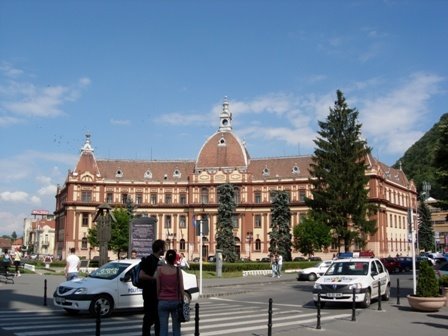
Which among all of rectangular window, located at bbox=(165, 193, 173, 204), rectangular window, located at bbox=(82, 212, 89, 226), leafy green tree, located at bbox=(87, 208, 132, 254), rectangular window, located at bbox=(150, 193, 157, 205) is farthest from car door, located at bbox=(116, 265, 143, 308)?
rectangular window, located at bbox=(150, 193, 157, 205)

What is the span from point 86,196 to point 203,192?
21.1m

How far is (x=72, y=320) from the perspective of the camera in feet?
49.8

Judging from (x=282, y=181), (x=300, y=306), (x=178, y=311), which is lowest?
(x=300, y=306)

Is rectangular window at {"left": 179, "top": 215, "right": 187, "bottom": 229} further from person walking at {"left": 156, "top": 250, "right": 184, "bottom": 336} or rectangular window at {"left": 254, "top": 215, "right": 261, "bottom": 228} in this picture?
person walking at {"left": 156, "top": 250, "right": 184, "bottom": 336}

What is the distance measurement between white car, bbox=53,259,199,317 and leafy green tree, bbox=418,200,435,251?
310 ft

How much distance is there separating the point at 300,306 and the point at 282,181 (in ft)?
246

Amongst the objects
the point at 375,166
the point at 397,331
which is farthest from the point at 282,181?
the point at 397,331

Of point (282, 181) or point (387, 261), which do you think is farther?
point (282, 181)

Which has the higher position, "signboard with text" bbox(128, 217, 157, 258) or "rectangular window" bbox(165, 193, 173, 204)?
"rectangular window" bbox(165, 193, 173, 204)

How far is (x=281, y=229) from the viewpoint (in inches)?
2729

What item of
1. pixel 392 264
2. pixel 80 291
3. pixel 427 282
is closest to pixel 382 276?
pixel 427 282

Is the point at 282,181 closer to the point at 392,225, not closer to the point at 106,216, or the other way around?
the point at 392,225

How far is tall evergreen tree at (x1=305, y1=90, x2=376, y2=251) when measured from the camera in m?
58.4

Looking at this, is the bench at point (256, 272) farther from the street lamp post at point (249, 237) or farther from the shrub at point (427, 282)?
the street lamp post at point (249, 237)
